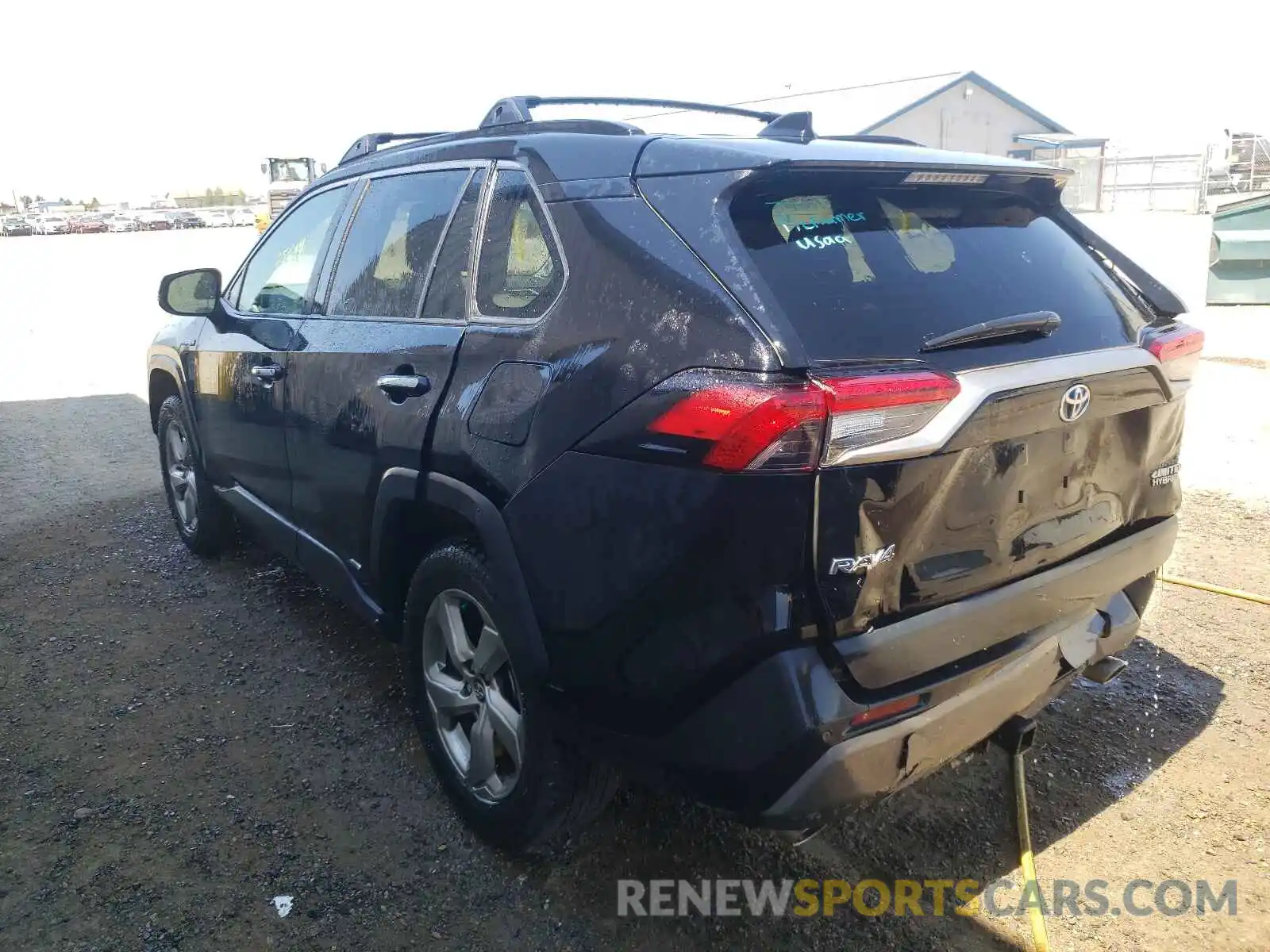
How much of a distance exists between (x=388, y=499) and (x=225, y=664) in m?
1.55

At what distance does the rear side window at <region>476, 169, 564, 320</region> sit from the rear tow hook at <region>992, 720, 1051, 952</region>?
1520 mm

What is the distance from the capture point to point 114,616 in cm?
419

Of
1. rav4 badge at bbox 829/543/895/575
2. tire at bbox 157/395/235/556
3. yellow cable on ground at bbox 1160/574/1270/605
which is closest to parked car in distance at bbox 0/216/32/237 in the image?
tire at bbox 157/395/235/556

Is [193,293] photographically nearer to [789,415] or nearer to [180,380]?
[180,380]

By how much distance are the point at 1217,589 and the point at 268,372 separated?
3.99 m

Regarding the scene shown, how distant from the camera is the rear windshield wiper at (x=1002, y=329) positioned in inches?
75.5

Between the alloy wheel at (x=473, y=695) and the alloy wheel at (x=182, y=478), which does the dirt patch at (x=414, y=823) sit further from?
the alloy wheel at (x=182, y=478)

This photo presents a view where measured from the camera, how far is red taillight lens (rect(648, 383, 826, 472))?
1.73m

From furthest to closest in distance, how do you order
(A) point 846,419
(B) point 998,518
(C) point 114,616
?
(C) point 114,616 < (B) point 998,518 < (A) point 846,419

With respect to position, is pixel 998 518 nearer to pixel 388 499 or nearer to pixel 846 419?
pixel 846 419

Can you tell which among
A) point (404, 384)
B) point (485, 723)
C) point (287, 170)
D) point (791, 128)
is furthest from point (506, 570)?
point (287, 170)

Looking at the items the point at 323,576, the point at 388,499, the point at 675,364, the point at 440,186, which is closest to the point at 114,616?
the point at 323,576

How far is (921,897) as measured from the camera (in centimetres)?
241

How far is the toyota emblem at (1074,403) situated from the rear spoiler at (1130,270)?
653mm
